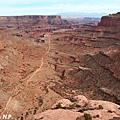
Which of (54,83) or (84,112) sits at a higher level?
(84,112)

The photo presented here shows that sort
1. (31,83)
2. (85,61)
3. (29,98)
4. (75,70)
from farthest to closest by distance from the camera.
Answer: (85,61)
(75,70)
(31,83)
(29,98)

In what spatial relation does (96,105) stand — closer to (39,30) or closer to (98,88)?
(98,88)

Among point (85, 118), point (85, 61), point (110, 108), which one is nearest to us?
point (85, 118)

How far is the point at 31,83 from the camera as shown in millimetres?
63188

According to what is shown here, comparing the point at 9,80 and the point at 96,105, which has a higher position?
the point at 96,105

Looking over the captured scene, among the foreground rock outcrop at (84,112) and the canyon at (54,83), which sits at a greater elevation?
the foreground rock outcrop at (84,112)

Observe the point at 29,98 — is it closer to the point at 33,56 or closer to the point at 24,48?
the point at 33,56

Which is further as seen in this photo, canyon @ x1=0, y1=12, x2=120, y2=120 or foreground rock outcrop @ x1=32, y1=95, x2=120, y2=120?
canyon @ x1=0, y1=12, x2=120, y2=120

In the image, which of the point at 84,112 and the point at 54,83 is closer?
the point at 84,112

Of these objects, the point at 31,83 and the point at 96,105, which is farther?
the point at 31,83

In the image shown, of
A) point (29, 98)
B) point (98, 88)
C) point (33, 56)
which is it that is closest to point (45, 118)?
point (29, 98)

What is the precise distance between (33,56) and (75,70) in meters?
21.6

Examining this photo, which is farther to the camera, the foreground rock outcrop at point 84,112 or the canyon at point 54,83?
the canyon at point 54,83

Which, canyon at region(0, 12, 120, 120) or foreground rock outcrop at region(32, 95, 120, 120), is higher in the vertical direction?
foreground rock outcrop at region(32, 95, 120, 120)
